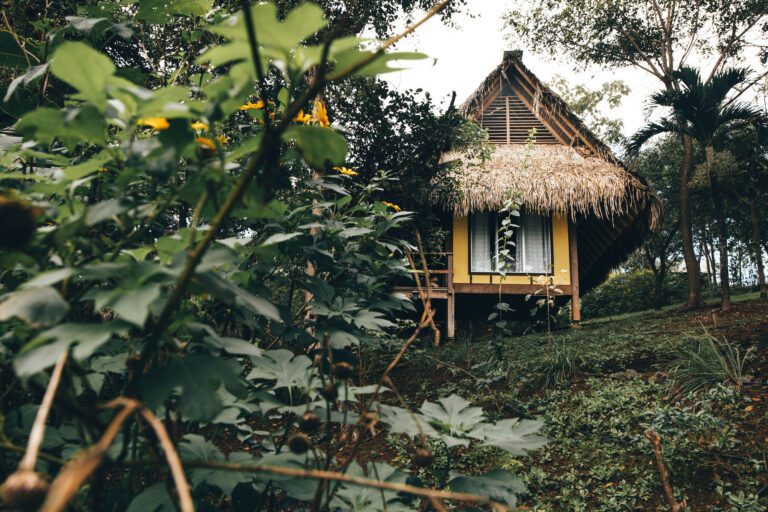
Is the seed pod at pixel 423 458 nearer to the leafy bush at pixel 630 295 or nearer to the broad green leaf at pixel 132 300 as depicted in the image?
the broad green leaf at pixel 132 300

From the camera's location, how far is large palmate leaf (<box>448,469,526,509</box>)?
36.6 inches

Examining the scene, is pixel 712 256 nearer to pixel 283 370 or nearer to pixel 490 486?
pixel 490 486

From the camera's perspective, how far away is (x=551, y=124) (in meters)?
11.0

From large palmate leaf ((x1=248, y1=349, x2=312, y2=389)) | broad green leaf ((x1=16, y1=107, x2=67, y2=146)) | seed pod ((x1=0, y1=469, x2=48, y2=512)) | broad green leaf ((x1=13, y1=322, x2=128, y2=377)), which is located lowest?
seed pod ((x1=0, y1=469, x2=48, y2=512))

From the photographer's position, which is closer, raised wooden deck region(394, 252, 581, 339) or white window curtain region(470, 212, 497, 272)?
raised wooden deck region(394, 252, 581, 339)

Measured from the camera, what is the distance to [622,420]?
3.89m

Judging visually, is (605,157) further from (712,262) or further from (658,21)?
(712,262)

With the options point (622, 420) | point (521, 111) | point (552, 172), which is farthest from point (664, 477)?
point (521, 111)

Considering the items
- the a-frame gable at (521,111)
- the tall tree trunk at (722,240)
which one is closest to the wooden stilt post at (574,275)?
the a-frame gable at (521,111)

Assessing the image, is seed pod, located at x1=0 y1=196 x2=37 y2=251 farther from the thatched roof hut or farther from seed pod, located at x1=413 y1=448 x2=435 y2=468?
the thatched roof hut

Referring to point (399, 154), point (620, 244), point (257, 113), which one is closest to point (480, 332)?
point (620, 244)

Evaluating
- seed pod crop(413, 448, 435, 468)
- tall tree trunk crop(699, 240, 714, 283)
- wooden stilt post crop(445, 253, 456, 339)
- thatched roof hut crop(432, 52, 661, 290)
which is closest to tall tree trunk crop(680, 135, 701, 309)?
thatched roof hut crop(432, 52, 661, 290)

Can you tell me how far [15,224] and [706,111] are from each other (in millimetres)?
10867

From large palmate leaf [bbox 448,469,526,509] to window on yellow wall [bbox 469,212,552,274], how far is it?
9.06 meters
